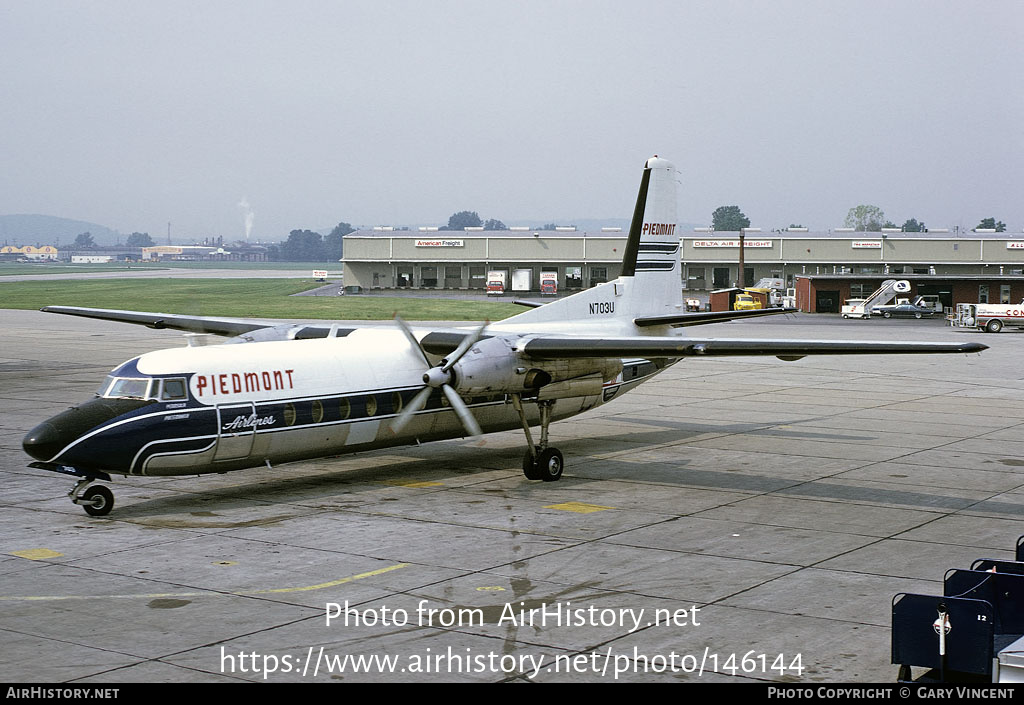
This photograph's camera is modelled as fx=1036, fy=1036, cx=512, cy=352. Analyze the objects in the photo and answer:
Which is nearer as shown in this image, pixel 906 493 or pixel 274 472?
pixel 906 493

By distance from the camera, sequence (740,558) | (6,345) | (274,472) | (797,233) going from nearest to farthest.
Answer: (740,558)
(274,472)
(6,345)
(797,233)

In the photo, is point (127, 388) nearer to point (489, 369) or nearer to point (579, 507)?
point (489, 369)

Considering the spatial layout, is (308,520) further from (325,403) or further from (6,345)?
(6,345)

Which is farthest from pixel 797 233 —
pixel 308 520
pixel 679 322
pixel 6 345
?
pixel 308 520

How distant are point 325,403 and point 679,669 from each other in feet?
36.4

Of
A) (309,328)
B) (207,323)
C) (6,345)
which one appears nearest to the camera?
(309,328)

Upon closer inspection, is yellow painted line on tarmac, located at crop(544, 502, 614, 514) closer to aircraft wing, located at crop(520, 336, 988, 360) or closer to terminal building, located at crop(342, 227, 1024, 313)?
aircraft wing, located at crop(520, 336, 988, 360)

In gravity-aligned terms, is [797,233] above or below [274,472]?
above

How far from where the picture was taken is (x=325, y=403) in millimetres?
20875

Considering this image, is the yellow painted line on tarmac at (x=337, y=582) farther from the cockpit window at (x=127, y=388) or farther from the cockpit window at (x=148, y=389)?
the cockpit window at (x=127, y=388)

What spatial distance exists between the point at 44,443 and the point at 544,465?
10.0 metres

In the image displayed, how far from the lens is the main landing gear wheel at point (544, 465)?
2261 centimetres

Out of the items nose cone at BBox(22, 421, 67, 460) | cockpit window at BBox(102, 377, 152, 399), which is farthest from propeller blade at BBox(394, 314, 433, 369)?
nose cone at BBox(22, 421, 67, 460)

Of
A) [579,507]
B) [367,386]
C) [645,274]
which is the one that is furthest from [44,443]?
[645,274]
